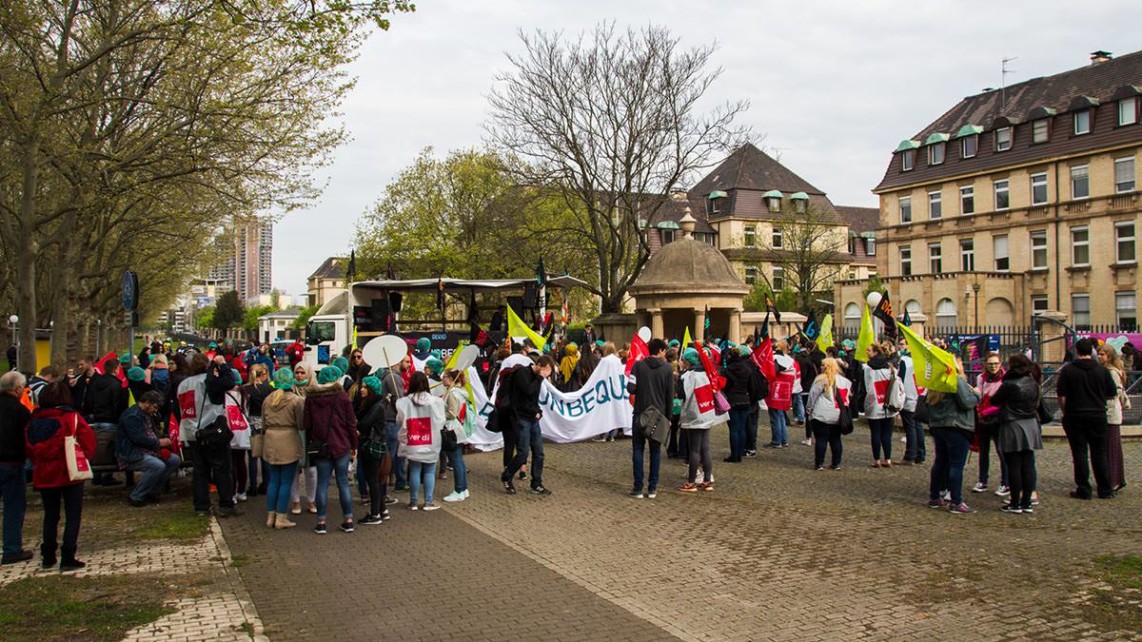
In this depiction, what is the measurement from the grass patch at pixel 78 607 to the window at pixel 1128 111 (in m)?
51.4

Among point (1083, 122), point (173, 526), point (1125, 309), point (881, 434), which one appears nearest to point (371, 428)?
point (173, 526)

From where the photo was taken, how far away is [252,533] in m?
9.49

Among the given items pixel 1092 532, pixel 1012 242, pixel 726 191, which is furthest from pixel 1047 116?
pixel 1092 532

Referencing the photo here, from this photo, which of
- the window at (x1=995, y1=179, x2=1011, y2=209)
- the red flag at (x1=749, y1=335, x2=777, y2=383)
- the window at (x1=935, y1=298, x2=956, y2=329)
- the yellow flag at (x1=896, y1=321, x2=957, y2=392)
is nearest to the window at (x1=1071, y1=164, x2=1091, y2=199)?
the window at (x1=995, y1=179, x2=1011, y2=209)

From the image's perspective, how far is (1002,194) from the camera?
53281 mm

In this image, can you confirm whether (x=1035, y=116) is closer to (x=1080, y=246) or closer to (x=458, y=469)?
(x=1080, y=246)

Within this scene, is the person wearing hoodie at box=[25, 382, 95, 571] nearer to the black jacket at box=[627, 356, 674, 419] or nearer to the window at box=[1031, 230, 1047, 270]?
the black jacket at box=[627, 356, 674, 419]

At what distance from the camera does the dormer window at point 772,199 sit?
79250 mm

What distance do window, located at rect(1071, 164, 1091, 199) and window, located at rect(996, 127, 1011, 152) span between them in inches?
178

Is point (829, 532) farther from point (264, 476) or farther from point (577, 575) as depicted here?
point (264, 476)

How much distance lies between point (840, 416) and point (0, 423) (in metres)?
9.82

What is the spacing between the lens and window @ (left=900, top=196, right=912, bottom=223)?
59.4 metres

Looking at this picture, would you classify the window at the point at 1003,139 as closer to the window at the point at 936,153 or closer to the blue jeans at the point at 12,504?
the window at the point at 936,153

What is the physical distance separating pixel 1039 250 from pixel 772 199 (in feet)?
99.7
